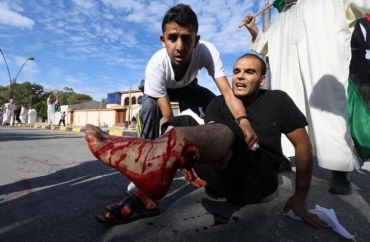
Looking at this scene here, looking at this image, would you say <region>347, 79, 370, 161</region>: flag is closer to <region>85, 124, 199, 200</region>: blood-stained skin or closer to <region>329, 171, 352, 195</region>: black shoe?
<region>329, 171, 352, 195</region>: black shoe

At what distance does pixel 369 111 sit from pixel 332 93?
394 millimetres

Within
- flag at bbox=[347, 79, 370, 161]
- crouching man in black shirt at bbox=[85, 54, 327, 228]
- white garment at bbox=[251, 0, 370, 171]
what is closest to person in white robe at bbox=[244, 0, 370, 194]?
white garment at bbox=[251, 0, 370, 171]

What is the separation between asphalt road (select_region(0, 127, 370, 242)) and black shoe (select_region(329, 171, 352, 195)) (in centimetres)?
5

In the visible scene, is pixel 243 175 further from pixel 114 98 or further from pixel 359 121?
pixel 114 98

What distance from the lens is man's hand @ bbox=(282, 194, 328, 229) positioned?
4.03 ft

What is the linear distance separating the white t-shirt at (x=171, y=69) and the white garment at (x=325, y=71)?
0.70 m

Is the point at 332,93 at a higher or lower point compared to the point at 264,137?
higher

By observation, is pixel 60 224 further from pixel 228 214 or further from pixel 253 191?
pixel 253 191

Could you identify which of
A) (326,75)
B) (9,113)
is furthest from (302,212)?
(9,113)

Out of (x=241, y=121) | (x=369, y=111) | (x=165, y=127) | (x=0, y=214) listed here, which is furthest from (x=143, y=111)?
(x=369, y=111)

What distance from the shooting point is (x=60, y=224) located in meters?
1.26

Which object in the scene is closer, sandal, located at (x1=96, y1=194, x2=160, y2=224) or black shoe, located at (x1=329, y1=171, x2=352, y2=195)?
sandal, located at (x1=96, y1=194, x2=160, y2=224)

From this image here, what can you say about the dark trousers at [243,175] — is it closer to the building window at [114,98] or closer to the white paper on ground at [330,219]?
the white paper on ground at [330,219]

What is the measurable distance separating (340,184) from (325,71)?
82cm
